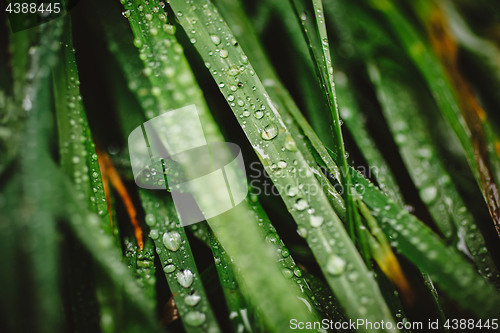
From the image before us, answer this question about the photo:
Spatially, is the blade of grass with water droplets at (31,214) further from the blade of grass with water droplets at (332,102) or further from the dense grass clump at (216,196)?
the blade of grass with water droplets at (332,102)

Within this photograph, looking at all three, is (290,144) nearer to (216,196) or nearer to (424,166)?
(216,196)

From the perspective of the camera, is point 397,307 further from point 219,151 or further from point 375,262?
point 219,151

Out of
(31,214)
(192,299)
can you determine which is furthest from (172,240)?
(31,214)

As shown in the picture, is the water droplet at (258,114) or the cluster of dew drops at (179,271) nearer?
the cluster of dew drops at (179,271)

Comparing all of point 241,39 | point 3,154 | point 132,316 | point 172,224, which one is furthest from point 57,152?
point 241,39

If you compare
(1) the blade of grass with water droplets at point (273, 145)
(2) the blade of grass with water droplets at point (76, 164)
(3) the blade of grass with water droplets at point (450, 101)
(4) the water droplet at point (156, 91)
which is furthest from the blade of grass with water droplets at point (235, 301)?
(3) the blade of grass with water droplets at point (450, 101)
